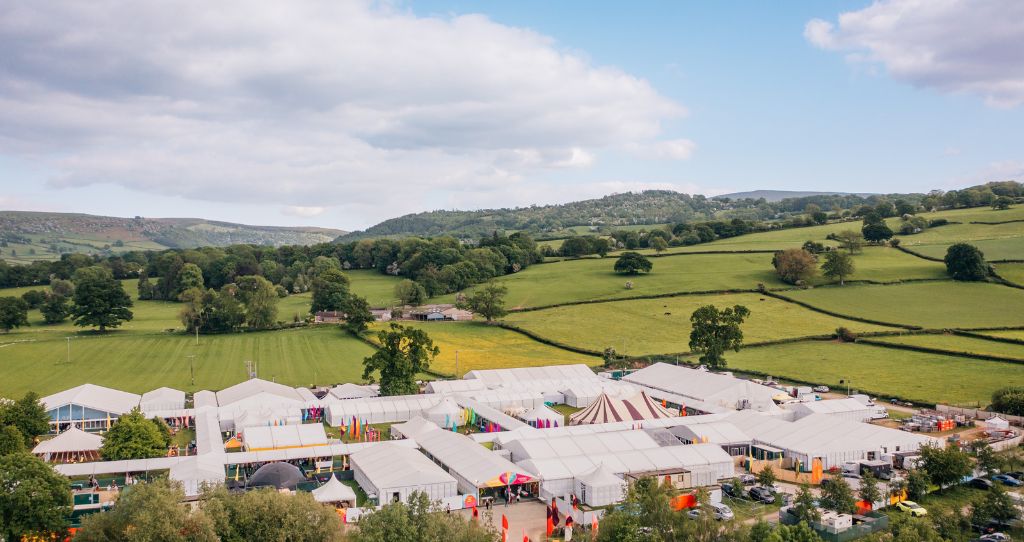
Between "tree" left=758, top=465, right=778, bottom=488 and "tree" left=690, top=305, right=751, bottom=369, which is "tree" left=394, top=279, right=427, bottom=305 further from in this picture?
"tree" left=758, top=465, right=778, bottom=488

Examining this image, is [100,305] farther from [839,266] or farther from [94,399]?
[839,266]

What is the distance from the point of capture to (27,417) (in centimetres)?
3791

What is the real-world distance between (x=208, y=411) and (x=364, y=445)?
1273cm

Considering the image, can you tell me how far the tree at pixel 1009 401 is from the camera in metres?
42.2

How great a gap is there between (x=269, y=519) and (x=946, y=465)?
85.0 feet

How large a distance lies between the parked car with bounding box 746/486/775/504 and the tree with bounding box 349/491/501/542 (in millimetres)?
13385

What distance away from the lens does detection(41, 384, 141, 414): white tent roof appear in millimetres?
42906

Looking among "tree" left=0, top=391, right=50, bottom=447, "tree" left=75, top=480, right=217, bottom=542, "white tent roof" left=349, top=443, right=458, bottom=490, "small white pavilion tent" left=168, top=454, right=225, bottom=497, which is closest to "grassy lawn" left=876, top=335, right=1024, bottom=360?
"white tent roof" left=349, top=443, right=458, bottom=490

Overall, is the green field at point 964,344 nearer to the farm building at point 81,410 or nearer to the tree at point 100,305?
the farm building at point 81,410

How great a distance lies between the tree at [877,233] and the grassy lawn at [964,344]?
3725 cm

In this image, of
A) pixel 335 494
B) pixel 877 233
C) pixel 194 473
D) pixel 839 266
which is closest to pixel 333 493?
pixel 335 494

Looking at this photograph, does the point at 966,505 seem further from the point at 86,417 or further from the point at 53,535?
the point at 86,417

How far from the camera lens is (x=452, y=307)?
81500 mm

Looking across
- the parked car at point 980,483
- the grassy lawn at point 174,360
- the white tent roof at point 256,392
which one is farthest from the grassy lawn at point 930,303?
the white tent roof at point 256,392
